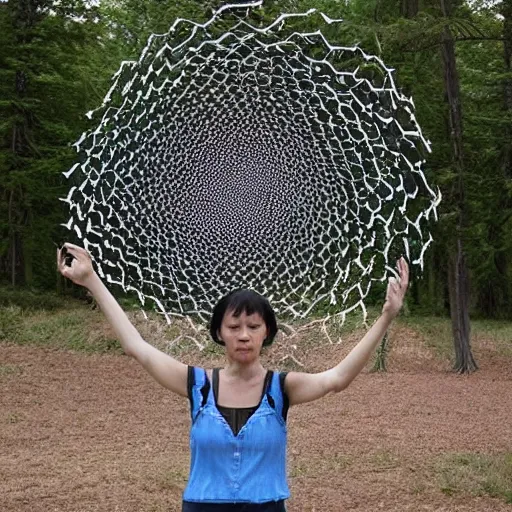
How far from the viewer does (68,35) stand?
62.4ft

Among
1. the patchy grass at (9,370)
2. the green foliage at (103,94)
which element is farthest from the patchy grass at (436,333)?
the patchy grass at (9,370)

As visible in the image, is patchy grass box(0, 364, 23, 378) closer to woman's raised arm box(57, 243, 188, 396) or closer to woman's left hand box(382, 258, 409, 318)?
woman's raised arm box(57, 243, 188, 396)

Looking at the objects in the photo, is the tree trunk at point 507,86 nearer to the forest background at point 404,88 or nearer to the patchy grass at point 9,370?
the forest background at point 404,88

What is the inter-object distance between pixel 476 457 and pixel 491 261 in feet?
57.0

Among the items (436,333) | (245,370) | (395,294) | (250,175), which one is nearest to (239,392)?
(245,370)

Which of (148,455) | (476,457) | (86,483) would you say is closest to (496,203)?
(476,457)

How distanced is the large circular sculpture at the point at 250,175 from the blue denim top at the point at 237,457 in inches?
28.0

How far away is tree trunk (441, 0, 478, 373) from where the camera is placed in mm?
15297

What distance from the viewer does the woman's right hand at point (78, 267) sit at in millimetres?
3039

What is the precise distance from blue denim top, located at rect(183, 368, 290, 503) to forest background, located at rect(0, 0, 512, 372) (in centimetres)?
701

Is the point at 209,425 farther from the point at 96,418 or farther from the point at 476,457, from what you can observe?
the point at 96,418

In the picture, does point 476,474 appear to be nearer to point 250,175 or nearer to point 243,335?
point 250,175

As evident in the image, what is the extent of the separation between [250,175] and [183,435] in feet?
25.8

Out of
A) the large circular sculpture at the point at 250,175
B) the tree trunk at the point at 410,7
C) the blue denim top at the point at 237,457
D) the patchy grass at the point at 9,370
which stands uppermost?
the tree trunk at the point at 410,7
